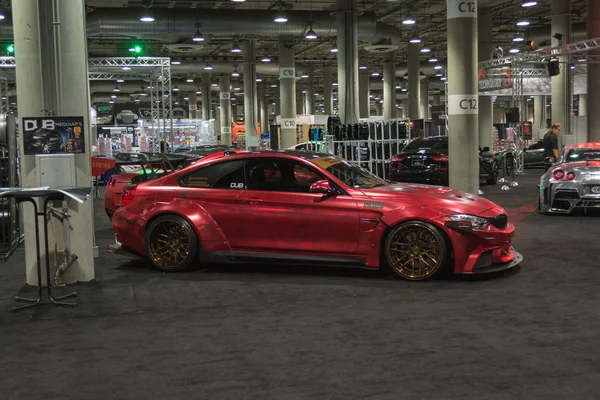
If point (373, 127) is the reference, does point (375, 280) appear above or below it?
A: below

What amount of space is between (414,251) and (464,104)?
8.82 m

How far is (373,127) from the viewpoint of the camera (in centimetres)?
1989

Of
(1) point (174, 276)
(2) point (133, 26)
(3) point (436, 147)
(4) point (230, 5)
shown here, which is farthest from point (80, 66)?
(4) point (230, 5)

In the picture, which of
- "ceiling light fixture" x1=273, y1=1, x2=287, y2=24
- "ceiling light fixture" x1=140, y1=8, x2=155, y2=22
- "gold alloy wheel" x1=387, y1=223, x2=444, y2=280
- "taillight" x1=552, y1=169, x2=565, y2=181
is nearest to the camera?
"gold alloy wheel" x1=387, y1=223, x2=444, y2=280

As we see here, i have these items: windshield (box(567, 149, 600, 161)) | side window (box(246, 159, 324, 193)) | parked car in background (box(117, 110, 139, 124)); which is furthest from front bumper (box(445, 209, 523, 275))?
parked car in background (box(117, 110, 139, 124))

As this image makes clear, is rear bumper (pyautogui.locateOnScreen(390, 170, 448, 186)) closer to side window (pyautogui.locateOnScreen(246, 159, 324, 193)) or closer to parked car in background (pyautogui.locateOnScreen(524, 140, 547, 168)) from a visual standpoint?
side window (pyautogui.locateOnScreen(246, 159, 324, 193))

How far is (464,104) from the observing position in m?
15.2

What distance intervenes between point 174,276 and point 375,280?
2279 mm

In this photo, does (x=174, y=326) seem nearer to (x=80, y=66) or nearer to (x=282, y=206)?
(x=282, y=206)

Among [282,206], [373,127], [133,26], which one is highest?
[133,26]

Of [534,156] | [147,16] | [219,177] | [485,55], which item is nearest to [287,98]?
[485,55]

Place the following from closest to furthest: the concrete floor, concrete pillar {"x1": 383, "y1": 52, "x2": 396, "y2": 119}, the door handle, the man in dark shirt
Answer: the concrete floor, the door handle, the man in dark shirt, concrete pillar {"x1": 383, "y1": 52, "x2": 396, "y2": 119}

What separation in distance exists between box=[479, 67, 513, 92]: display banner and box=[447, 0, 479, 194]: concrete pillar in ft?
37.5

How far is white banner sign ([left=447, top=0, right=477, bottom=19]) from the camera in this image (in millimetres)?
15148
